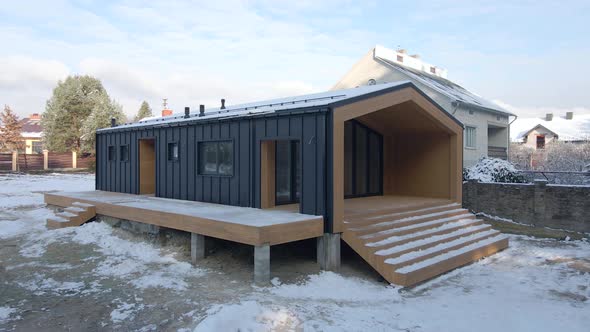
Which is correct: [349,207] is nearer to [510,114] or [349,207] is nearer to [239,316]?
[239,316]

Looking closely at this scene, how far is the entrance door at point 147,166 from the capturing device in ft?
41.9

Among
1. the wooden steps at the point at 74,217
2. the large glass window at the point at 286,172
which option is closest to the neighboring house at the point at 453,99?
the large glass window at the point at 286,172

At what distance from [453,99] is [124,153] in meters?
12.3

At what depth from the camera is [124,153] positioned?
44.7 feet

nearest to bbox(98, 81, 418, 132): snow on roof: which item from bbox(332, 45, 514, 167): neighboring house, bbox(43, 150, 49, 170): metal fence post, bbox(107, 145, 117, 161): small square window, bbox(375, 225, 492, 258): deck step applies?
bbox(107, 145, 117, 161): small square window

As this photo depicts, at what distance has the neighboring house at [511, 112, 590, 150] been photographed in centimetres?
3167

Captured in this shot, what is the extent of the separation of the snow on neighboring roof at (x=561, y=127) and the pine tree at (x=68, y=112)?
3245 centimetres

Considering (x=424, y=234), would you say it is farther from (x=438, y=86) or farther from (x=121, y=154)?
(x=438, y=86)

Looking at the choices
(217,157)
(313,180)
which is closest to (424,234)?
(313,180)

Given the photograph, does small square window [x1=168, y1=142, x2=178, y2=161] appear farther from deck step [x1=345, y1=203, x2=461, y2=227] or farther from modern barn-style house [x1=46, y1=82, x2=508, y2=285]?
deck step [x1=345, y1=203, x2=461, y2=227]

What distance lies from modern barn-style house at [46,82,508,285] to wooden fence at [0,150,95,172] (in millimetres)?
19009

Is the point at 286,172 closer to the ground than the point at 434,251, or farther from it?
farther from it

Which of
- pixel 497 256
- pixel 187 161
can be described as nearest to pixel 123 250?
pixel 187 161

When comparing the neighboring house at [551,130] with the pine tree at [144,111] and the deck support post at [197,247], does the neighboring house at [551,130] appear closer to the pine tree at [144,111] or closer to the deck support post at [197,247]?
the deck support post at [197,247]
